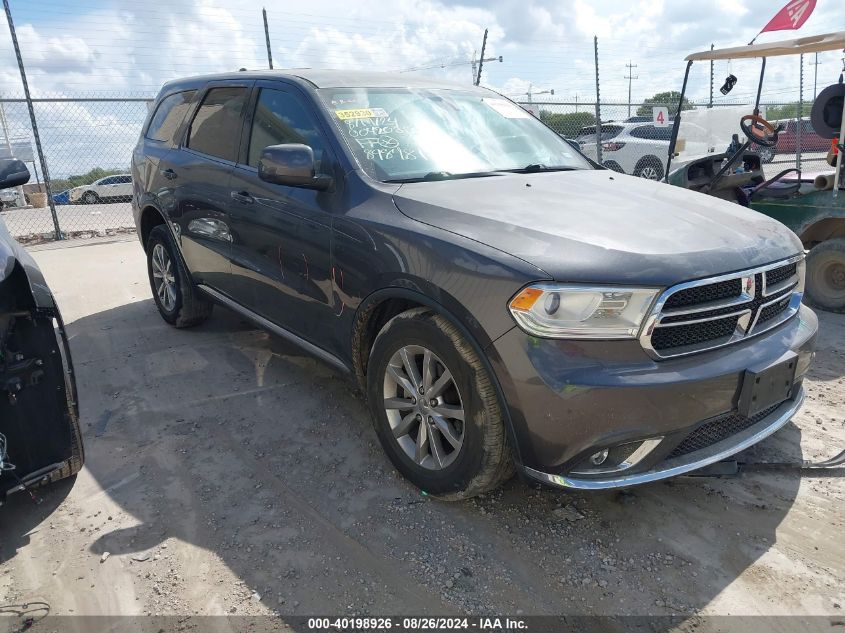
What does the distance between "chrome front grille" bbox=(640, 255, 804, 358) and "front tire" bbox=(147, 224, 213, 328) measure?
136 inches

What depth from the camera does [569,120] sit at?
13.2 m

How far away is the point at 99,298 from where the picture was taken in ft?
21.1

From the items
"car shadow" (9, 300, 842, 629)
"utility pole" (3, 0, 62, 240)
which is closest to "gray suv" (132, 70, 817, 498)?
"car shadow" (9, 300, 842, 629)

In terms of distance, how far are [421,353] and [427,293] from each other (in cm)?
29

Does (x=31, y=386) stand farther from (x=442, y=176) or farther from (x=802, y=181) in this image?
(x=802, y=181)

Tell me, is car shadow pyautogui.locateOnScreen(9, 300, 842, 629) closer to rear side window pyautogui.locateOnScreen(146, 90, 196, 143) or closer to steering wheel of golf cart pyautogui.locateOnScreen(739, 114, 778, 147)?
rear side window pyautogui.locateOnScreen(146, 90, 196, 143)

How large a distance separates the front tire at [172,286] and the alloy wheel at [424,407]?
7.88 ft

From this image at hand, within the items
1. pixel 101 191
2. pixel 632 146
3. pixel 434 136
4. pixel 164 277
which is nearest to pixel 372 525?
pixel 434 136

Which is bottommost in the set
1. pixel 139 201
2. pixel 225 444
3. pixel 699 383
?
pixel 225 444

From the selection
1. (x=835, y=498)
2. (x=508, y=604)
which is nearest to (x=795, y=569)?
(x=835, y=498)

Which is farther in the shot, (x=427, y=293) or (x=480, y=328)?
(x=427, y=293)

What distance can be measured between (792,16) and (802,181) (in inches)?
61.7

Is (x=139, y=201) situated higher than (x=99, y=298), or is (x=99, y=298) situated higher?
(x=139, y=201)

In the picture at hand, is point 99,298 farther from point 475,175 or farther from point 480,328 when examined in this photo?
point 480,328
